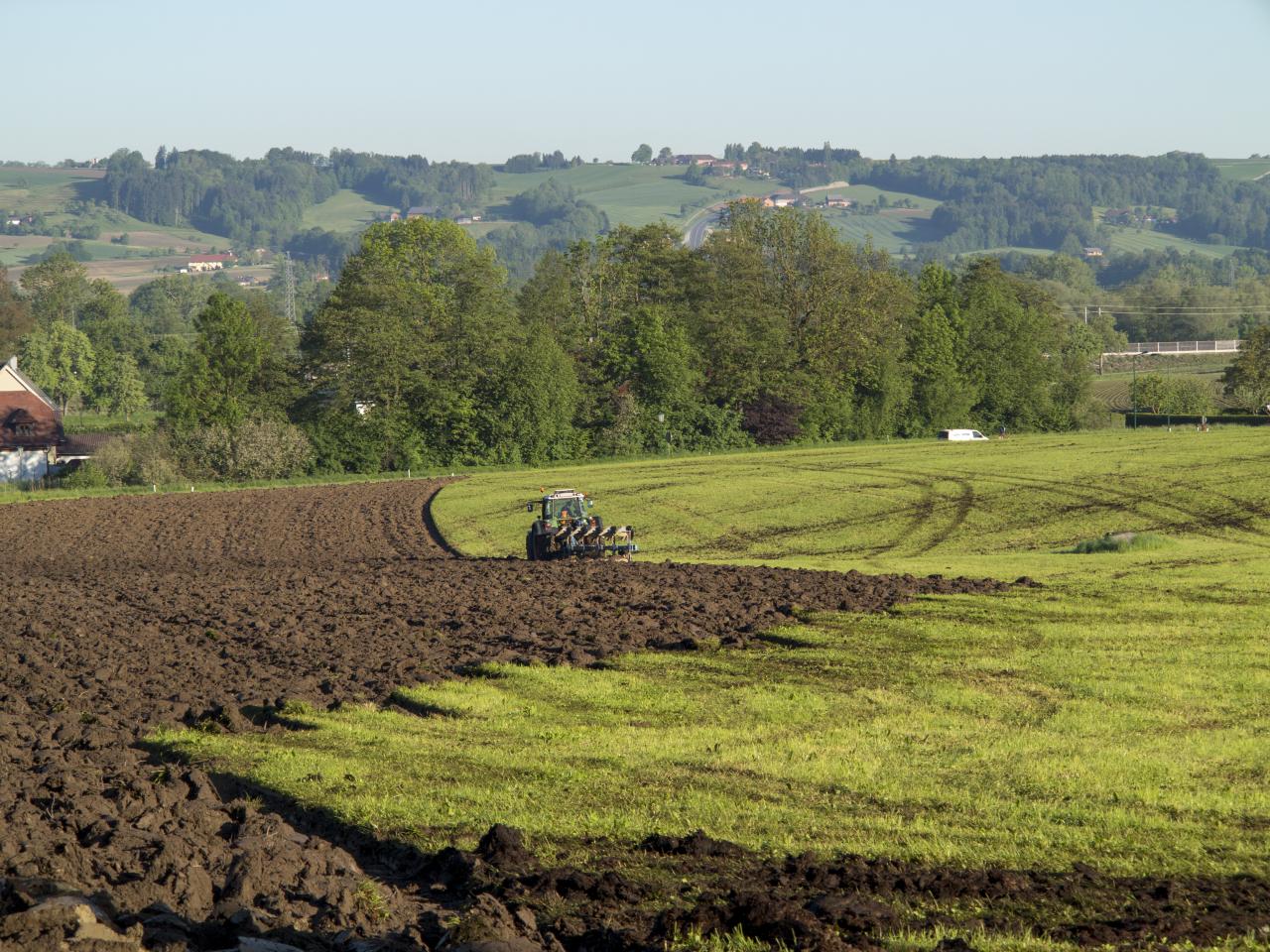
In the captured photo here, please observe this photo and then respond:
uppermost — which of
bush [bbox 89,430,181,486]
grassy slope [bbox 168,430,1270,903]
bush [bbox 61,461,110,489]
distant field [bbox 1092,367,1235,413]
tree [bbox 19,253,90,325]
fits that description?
tree [bbox 19,253,90,325]

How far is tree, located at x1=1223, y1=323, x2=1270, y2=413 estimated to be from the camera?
4365 inches

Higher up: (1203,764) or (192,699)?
(1203,764)

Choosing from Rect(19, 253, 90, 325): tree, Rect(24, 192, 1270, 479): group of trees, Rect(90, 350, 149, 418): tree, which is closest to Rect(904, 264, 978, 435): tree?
Rect(24, 192, 1270, 479): group of trees

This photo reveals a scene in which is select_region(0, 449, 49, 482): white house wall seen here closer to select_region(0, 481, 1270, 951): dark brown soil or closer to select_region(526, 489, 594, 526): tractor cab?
select_region(0, 481, 1270, 951): dark brown soil

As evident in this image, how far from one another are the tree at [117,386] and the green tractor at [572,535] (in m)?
110

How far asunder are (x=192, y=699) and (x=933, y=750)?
474 inches

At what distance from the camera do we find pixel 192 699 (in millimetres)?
22641

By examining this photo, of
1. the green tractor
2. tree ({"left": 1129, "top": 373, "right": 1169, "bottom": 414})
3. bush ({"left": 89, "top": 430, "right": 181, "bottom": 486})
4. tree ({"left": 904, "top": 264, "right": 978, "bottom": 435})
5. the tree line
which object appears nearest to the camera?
the green tractor

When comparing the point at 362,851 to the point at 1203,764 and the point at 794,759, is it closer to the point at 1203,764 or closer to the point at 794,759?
the point at 794,759

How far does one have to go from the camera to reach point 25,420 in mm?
104000

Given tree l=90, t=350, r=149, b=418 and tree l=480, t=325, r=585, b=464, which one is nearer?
tree l=480, t=325, r=585, b=464

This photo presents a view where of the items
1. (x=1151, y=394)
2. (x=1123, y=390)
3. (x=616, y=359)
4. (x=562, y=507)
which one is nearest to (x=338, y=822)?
(x=562, y=507)

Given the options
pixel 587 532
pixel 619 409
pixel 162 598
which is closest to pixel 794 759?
pixel 162 598

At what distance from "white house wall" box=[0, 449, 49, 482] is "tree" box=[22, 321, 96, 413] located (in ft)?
160
